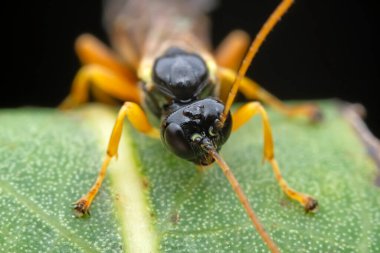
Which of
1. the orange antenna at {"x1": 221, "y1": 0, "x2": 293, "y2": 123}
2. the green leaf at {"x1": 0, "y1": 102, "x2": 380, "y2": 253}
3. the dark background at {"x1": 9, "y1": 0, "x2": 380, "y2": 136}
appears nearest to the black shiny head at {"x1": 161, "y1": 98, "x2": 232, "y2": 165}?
the green leaf at {"x1": 0, "y1": 102, "x2": 380, "y2": 253}

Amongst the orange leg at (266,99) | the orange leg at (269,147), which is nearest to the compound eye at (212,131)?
the orange leg at (269,147)

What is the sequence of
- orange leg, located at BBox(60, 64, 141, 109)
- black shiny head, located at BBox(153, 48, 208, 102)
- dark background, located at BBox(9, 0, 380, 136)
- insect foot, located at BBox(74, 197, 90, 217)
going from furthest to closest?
dark background, located at BBox(9, 0, 380, 136) → orange leg, located at BBox(60, 64, 141, 109) → black shiny head, located at BBox(153, 48, 208, 102) → insect foot, located at BBox(74, 197, 90, 217)

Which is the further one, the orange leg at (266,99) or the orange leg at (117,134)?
the orange leg at (266,99)

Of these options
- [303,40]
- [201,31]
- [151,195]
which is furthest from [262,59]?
[151,195]

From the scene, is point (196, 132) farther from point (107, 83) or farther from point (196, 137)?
point (107, 83)

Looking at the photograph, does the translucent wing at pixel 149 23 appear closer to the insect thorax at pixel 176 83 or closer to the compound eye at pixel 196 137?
the insect thorax at pixel 176 83

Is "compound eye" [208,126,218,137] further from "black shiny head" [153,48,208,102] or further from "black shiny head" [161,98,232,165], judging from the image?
"black shiny head" [153,48,208,102]

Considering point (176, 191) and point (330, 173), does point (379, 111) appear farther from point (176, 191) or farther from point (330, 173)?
point (176, 191)

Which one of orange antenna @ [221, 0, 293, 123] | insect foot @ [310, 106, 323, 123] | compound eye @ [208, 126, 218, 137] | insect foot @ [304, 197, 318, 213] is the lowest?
insect foot @ [310, 106, 323, 123]

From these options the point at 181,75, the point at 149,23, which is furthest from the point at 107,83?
the point at 181,75
